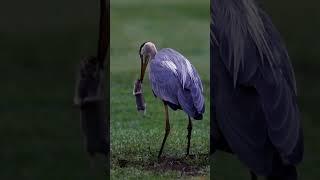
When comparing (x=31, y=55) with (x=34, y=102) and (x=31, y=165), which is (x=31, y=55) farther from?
(x=31, y=165)

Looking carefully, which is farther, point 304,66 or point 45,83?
point 304,66

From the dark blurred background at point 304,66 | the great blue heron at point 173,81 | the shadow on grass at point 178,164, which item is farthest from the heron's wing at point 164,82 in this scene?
the dark blurred background at point 304,66

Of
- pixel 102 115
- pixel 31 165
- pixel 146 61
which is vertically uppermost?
pixel 146 61

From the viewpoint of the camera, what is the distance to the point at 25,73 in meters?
4.61

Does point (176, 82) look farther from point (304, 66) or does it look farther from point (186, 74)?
point (304, 66)

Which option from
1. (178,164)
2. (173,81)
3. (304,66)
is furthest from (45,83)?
(304,66)

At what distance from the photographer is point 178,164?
15.2ft

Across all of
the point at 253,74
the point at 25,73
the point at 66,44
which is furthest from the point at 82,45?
the point at 253,74

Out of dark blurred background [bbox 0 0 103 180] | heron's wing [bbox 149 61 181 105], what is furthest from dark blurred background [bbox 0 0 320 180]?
heron's wing [bbox 149 61 181 105]

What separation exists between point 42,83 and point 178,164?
3.33 ft

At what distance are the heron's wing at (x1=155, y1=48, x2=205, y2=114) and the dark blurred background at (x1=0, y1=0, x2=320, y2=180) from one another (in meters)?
0.42

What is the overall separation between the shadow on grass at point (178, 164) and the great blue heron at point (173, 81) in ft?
0.31

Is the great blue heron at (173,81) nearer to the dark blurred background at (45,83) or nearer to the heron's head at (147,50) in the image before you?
the heron's head at (147,50)

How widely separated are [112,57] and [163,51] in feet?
1.06
